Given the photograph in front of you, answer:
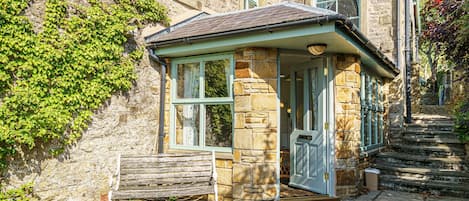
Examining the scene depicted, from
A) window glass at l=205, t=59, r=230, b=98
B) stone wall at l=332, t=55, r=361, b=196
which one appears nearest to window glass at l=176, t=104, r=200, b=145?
window glass at l=205, t=59, r=230, b=98

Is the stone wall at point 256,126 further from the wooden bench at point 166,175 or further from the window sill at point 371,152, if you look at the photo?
the window sill at point 371,152

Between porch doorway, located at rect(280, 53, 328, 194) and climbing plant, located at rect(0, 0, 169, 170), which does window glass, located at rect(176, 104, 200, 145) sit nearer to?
climbing plant, located at rect(0, 0, 169, 170)

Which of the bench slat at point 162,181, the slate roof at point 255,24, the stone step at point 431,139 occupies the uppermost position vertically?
the slate roof at point 255,24

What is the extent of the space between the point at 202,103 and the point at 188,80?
544 mm

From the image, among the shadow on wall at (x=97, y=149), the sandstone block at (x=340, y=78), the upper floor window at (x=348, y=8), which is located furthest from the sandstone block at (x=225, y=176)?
the upper floor window at (x=348, y=8)

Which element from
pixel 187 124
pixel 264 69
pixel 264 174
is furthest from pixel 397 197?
pixel 187 124

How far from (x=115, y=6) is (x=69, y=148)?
222 centimetres

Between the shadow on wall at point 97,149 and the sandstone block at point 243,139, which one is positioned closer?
the shadow on wall at point 97,149

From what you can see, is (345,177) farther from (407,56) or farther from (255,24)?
(407,56)

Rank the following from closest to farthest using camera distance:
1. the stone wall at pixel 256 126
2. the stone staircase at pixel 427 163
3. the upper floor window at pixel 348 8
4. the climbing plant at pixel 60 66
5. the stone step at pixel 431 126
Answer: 1. the climbing plant at pixel 60 66
2. the stone wall at pixel 256 126
3. the stone staircase at pixel 427 163
4. the stone step at pixel 431 126
5. the upper floor window at pixel 348 8

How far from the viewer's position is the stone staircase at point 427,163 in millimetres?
6023

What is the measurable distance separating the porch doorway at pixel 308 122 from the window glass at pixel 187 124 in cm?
180

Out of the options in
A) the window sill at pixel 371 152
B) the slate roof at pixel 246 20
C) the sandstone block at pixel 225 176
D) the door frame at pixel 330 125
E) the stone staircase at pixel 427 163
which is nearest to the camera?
the slate roof at pixel 246 20

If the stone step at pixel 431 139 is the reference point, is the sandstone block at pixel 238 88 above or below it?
above
